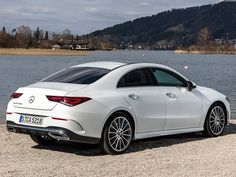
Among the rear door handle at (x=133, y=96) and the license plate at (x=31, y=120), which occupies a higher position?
the rear door handle at (x=133, y=96)

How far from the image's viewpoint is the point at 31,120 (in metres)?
8.41

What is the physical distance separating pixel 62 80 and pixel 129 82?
1.16 metres

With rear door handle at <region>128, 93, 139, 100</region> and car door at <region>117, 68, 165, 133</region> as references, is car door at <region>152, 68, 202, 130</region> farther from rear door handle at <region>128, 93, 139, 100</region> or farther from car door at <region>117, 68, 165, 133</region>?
rear door handle at <region>128, 93, 139, 100</region>

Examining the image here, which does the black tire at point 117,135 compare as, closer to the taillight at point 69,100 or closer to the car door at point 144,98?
the car door at point 144,98

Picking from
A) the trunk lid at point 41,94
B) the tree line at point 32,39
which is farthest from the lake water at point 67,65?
the tree line at point 32,39

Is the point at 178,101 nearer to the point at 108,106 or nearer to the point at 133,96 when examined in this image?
the point at 133,96

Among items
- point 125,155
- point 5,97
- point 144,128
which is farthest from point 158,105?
point 5,97

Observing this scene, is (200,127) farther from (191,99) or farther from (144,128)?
(144,128)

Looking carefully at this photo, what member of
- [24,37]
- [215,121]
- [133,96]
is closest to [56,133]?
[133,96]

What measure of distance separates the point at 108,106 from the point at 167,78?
1889 mm

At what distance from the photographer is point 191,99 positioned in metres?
10.2

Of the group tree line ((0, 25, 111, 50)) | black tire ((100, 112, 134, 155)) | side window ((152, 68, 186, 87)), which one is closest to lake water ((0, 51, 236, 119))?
side window ((152, 68, 186, 87))

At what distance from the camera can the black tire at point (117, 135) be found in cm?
859

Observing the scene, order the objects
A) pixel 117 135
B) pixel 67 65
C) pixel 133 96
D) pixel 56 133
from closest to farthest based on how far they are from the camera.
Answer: pixel 56 133 → pixel 117 135 → pixel 133 96 → pixel 67 65
